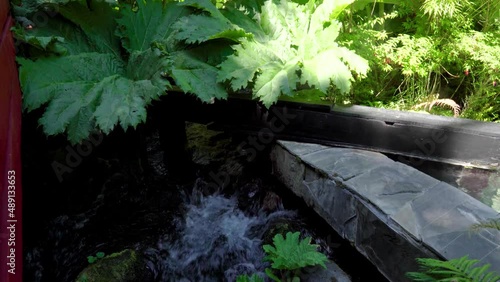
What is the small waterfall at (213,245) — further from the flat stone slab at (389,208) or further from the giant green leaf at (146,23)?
the giant green leaf at (146,23)


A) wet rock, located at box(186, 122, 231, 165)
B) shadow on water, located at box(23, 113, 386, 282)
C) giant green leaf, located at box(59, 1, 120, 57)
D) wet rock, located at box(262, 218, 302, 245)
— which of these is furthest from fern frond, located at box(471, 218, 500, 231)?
giant green leaf, located at box(59, 1, 120, 57)

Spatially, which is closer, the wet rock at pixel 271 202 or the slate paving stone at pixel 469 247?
the slate paving stone at pixel 469 247

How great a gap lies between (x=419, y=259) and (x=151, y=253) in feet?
5.56

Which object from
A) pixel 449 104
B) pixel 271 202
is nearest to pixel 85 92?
pixel 271 202

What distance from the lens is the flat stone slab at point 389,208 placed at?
184 cm

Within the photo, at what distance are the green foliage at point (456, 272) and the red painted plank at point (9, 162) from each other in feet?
6.22

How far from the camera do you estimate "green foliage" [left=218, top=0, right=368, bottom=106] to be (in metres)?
2.51

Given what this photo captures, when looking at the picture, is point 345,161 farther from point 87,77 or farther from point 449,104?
point 87,77

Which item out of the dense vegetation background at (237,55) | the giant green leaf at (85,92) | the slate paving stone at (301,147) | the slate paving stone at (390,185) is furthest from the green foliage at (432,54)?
the giant green leaf at (85,92)

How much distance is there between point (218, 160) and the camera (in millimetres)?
3383

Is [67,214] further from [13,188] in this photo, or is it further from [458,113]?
[458,113]

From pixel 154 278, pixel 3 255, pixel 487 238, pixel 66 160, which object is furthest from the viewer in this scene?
pixel 66 160

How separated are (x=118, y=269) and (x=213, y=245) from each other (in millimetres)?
680

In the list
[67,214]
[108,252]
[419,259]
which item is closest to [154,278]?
[108,252]
